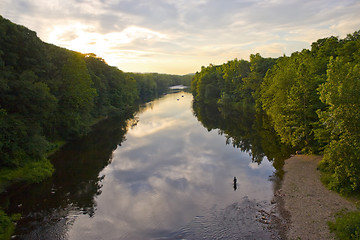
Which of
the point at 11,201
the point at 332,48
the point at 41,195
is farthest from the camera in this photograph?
the point at 332,48

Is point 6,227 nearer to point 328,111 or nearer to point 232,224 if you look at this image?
point 232,224

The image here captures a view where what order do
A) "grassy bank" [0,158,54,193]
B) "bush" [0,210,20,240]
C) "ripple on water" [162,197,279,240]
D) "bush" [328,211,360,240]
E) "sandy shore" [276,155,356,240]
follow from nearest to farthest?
1. "bush" [328,211,360,240]
2. "bush" [0,210,20,240]
3. "sandy shore" [276,155,356,240]
4. "ripple on water" [162,197,279,240]
5. "grassy bank" [0,158,54,193]

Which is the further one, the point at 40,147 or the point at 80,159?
the point at 80,159

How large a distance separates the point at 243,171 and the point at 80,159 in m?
21.7

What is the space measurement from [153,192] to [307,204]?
13.9m

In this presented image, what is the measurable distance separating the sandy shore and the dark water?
58.9 inches

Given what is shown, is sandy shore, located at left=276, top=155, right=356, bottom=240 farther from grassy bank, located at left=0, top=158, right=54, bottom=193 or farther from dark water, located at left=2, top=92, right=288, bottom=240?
grassy bank, located at left=0, top=158, right=54, bottom=193

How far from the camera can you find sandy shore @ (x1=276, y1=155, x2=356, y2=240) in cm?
1791

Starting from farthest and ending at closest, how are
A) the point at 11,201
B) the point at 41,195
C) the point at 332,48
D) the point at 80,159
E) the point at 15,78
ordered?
1. the point at 332,48
2. the point at 80,159
3. the point at 15,78
4. the point at 41,195
5. the point at 11,201

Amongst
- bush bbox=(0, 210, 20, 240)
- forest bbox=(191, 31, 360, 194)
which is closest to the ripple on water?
forest bbox=(191, 31, 360, 194)

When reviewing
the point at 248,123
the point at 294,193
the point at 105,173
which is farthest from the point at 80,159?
the point at 248,123

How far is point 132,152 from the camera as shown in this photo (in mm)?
40031

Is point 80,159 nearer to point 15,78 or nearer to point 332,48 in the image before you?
point 15,78

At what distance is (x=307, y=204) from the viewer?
21375 mm
